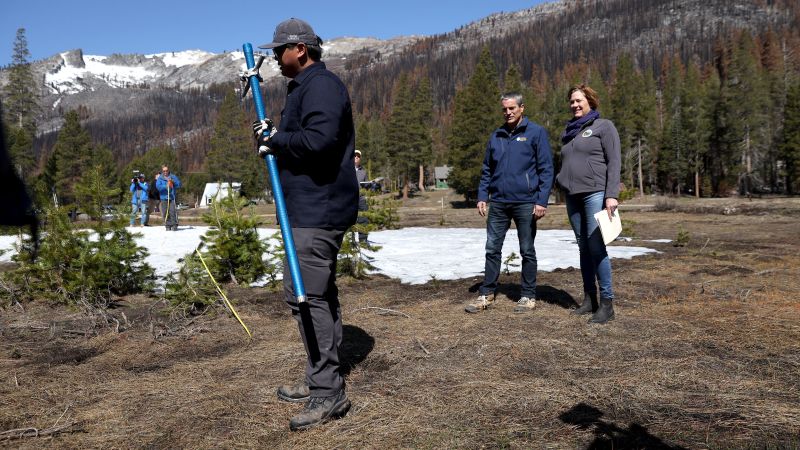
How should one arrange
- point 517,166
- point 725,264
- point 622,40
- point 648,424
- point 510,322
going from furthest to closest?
1. point 622,40
2. point 725,264
3. point 517,166
4. point 510,322
5. point 648,424

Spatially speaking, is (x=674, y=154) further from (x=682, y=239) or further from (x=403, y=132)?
(x=682, y=239)

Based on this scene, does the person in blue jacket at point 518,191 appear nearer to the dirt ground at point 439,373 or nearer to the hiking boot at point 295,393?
the dirt ground at point 439,373

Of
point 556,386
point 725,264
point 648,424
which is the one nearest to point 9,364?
point 556,386

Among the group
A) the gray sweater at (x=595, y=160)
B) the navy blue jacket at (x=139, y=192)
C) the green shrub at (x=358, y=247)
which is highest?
the navy blue jacket at (x=139, y=192)

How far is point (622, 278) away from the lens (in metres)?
6.80

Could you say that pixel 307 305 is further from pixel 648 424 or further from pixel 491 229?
pixel 491 229

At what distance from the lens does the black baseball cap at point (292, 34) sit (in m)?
3.08

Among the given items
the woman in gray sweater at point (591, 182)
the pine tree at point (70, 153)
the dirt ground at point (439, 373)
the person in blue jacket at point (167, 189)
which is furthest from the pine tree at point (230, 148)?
the woman in gray sweater at point (591, 182)

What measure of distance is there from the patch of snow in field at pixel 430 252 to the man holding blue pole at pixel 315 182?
11.8ft

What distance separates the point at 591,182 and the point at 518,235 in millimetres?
908

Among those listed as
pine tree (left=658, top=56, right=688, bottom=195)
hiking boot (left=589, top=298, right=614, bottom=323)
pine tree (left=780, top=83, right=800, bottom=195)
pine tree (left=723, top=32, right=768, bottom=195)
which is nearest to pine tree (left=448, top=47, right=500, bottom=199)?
pine tree (left=658, top=56, right=688, bottom=195)

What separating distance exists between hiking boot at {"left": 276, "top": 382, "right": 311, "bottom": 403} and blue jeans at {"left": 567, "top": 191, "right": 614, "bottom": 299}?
2.81 m

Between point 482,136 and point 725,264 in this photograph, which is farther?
point 482,136

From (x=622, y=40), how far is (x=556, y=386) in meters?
206
